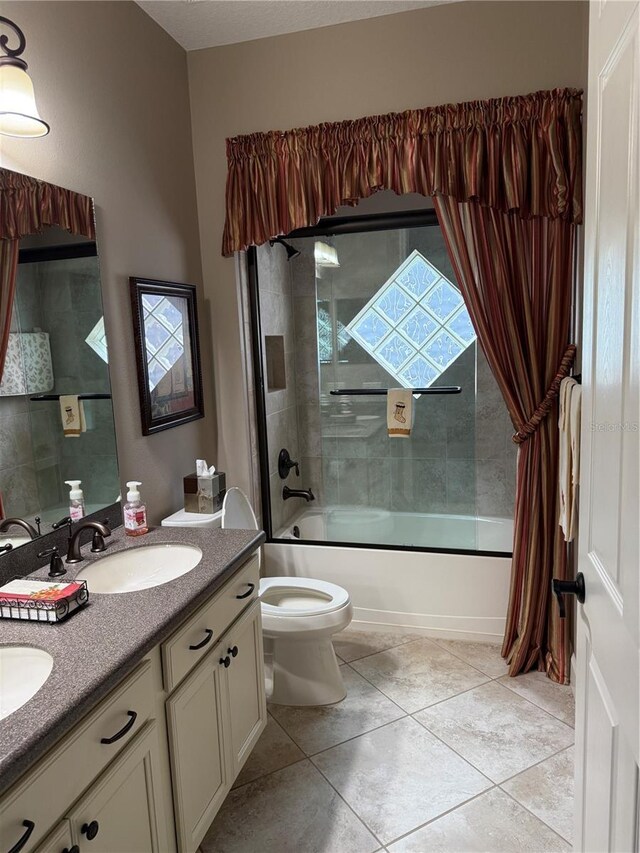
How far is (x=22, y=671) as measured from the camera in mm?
1311

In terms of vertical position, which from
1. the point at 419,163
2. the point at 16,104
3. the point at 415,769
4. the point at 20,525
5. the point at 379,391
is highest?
the point at 419,163

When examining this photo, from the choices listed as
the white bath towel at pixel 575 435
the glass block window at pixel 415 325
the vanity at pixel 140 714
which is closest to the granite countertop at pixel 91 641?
the vanity at pixel 140 714

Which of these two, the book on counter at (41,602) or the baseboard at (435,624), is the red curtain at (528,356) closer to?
the baseboard at (435,624)

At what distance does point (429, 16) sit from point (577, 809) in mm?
2934

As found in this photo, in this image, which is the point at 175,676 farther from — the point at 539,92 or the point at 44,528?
the point at 539,92

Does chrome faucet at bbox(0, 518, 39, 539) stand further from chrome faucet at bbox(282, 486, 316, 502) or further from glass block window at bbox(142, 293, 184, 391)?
chrome faucet at bbox(282, 486, 316, 502)

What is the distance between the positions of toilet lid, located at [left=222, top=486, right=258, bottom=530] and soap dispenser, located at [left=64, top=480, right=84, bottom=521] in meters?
0.64

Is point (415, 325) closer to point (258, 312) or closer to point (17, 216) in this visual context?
point (258, 312)

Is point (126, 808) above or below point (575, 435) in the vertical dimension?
below

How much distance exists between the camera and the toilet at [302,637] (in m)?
2.40

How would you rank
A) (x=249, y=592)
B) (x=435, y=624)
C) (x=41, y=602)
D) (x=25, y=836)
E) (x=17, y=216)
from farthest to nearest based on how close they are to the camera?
(x=435, y=624) < (x=249, y=592) < (x=17, y=216) < (x=41, y=602) < (x=25, y=836)

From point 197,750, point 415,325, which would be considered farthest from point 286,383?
point 197,750

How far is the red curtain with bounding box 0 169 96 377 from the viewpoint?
1707mm

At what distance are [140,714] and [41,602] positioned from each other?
14.0 inches
